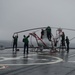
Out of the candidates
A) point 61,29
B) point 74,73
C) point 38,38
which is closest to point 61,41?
point 61,29

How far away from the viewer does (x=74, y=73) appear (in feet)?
47.2

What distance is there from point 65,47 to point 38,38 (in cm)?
611

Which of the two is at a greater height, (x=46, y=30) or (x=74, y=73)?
(x=46, y=30)

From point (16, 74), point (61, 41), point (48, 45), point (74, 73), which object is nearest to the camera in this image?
point (16, 74)

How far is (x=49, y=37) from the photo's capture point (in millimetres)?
34000

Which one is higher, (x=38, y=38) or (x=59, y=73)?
(x=38, y=38)

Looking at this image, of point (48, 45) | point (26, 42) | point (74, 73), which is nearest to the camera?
point (74, 73)

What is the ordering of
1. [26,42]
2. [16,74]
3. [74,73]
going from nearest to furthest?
[16,74], [74,73], [26,42]

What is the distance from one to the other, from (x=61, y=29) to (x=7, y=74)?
2250cm

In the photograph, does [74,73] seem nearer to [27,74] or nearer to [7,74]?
[27,74]

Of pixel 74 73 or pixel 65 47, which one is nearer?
pixel 74 73

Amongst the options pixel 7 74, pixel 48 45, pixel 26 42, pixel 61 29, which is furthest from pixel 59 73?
pixel 61 29

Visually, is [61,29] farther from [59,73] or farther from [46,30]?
[59,73]

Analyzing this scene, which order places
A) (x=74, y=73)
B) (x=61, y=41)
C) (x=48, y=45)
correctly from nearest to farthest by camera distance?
(x=74, y=73) < (x=48, y=45) < (x=61, y=41)
